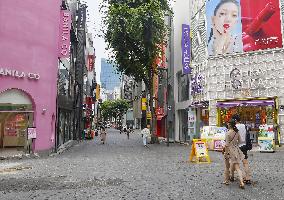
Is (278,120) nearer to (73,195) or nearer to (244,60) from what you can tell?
(244,60)

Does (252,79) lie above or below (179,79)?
below

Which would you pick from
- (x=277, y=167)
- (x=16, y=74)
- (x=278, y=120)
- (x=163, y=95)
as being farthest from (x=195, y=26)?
(x=277, y=167)

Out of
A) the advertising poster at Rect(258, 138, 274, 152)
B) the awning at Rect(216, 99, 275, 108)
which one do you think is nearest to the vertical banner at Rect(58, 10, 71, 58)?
the advertising poster at Rect(258, 138, 274, 152)

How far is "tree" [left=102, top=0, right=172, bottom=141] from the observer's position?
32906mm

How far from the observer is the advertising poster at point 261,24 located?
28359 mm

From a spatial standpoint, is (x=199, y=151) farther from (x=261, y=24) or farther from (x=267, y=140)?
(x=261, y=24)

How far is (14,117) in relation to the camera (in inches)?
877

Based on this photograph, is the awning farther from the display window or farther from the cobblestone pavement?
the cobblestone pavement

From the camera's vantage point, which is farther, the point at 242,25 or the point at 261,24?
the point at 242,25

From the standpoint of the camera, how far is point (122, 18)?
109 feet

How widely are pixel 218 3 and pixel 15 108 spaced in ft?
61.4

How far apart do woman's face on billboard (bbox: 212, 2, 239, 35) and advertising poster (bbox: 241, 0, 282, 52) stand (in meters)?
0.72

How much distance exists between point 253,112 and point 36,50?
17.3 m

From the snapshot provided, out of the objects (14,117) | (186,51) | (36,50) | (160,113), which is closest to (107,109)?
(160,113)
